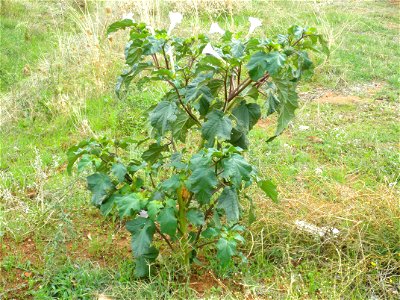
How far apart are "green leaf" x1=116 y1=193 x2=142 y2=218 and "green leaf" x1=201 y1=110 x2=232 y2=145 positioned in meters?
0.46

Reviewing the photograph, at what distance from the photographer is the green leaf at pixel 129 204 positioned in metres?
2.59

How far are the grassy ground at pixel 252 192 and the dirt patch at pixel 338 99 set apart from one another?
0.03 metres

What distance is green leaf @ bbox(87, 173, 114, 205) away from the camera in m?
2.74

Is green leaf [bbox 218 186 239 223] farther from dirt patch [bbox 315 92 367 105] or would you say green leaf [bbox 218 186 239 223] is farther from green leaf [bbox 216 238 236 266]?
dirt patch [bbox 315 92 367 105]

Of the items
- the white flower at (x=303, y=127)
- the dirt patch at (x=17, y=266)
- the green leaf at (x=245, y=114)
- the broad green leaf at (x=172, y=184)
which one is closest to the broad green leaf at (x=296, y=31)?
the green leaf at (x=245, y=114)

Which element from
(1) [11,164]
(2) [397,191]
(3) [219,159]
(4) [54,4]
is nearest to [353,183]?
(2) [397,191]

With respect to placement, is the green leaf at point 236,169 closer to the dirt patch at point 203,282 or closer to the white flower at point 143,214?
the white flower at point 143,214

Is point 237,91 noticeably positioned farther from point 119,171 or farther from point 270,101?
point 119,171

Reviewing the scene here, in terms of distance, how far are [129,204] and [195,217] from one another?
330 millimetres

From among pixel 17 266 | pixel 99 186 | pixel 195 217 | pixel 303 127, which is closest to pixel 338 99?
pixel 303 127

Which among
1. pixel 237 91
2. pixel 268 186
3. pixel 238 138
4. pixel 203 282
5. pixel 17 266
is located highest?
pixel 237 91

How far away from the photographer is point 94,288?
2.88 metres

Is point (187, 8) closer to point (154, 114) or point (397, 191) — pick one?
point (397, 191)

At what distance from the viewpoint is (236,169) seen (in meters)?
2.35
